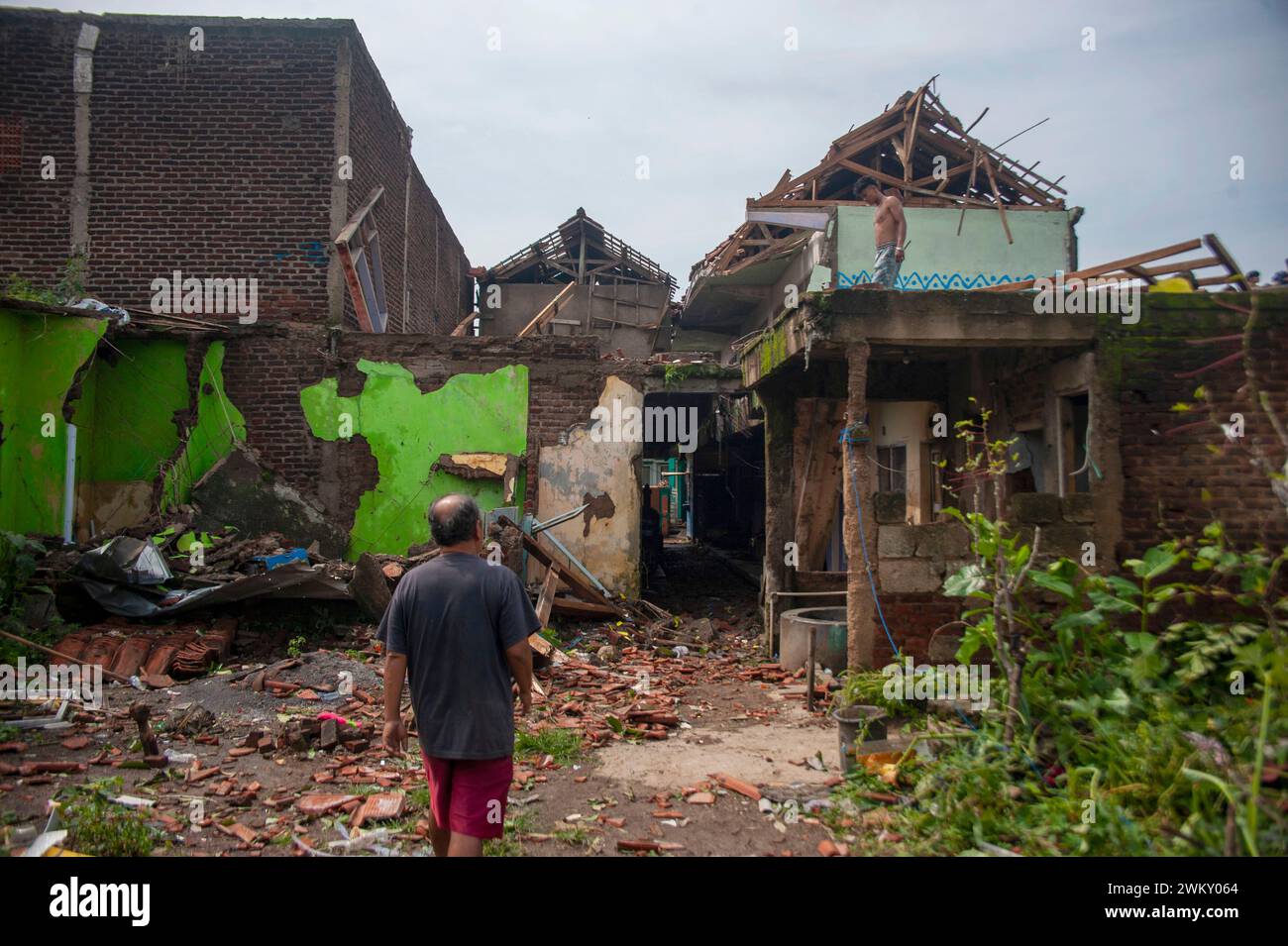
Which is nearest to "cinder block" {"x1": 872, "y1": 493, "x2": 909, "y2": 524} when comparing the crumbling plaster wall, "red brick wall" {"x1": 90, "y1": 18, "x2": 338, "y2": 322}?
the crumbling plaster wall

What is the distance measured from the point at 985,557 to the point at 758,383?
18.0 ft

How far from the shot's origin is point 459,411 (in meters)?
11.4

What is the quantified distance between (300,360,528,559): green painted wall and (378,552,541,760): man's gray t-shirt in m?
7.73

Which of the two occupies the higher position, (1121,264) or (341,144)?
(341,144)

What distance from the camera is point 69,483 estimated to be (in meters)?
10.1

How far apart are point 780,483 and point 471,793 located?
7.55m

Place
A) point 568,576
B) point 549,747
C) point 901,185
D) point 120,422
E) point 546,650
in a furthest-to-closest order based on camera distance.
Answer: point 901,185
point 120,422
point 568,576
point 546,650
point 549,747

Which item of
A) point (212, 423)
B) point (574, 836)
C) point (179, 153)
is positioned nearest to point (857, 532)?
point (574, 836)

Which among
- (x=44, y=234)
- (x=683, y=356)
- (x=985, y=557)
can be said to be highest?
(x=44, y=234)

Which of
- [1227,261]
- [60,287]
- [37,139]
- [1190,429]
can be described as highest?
[37,139]

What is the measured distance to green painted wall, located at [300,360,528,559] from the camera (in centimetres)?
1127

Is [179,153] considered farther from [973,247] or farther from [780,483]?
[973,247]
